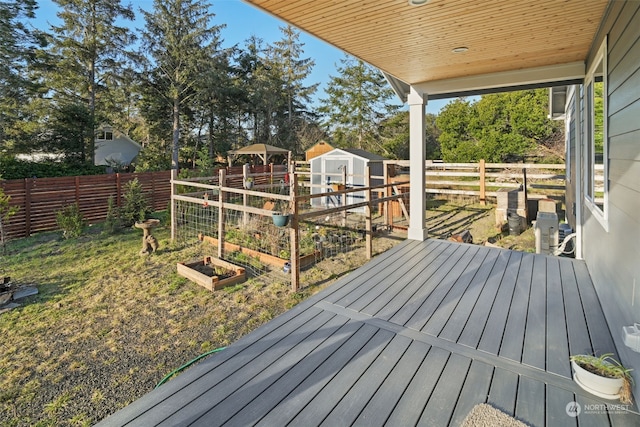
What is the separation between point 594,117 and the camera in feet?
9.89

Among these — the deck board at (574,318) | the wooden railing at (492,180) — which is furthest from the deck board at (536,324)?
the wooden railing at (492,180)

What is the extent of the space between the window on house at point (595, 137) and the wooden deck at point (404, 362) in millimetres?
764

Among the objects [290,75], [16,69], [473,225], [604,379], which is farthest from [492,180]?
[16,69]

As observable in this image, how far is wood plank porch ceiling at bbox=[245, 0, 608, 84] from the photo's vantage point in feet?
7.09

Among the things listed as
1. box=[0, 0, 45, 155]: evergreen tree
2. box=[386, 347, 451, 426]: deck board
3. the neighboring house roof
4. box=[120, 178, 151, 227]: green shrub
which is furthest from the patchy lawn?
the neighboring house roof

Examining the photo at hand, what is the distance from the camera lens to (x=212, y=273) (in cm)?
505

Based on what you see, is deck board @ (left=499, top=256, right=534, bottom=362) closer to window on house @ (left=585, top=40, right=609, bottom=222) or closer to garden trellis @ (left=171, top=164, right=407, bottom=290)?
window on house @ (left=585, top=40, right=609, bottom=222)

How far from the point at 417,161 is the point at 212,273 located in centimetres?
341

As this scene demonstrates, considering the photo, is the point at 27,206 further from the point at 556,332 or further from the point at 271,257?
the point at 556,332

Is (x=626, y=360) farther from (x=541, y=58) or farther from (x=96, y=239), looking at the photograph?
(x=96, y=239)

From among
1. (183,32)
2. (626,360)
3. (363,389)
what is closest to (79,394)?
(363,389)

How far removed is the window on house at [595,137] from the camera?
8.39 feet

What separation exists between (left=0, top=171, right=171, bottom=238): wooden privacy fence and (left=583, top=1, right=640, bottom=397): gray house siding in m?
9.48

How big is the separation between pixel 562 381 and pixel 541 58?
10.5 feet
